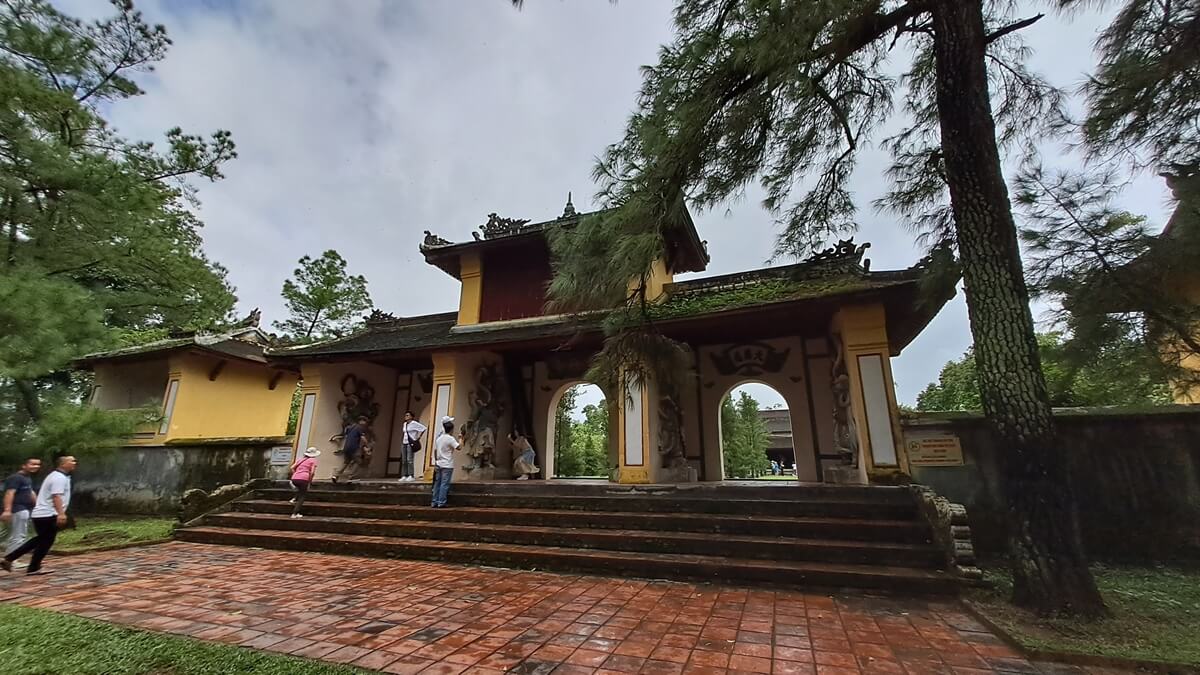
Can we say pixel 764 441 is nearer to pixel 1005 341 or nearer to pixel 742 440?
pixel 742 440

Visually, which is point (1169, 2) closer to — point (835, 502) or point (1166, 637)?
point (1166, 637)

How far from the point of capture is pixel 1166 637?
9.18ft

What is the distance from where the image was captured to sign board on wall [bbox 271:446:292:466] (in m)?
8.99

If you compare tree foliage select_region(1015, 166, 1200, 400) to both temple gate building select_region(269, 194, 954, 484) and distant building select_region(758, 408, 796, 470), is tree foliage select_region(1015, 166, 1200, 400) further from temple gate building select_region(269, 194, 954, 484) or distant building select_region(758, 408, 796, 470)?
distant building select_region(758, 408, 796, 470)

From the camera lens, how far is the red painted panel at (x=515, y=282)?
31.4ft

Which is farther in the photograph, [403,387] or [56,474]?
[403,387]

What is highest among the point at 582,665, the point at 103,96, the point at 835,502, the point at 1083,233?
the point at 103,96

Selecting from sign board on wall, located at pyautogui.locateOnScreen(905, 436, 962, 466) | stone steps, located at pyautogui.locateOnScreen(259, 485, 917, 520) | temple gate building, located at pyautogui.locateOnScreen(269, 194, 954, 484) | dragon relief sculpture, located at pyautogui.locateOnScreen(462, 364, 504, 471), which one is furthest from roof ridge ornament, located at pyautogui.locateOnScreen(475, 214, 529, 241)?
sign board on wall, located at pyautogui.locateOnScreen(905, 436, 962, 466)

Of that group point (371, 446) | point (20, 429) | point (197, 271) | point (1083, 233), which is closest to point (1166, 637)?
point (1083, 233)

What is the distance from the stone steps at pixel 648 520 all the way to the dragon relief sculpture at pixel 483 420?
187 cm

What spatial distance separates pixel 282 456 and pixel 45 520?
14.8ft

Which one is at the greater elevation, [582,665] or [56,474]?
[56,474]

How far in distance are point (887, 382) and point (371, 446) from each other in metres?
9.41

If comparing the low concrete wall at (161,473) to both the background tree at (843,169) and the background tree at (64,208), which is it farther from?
the background tree at (843,169)
